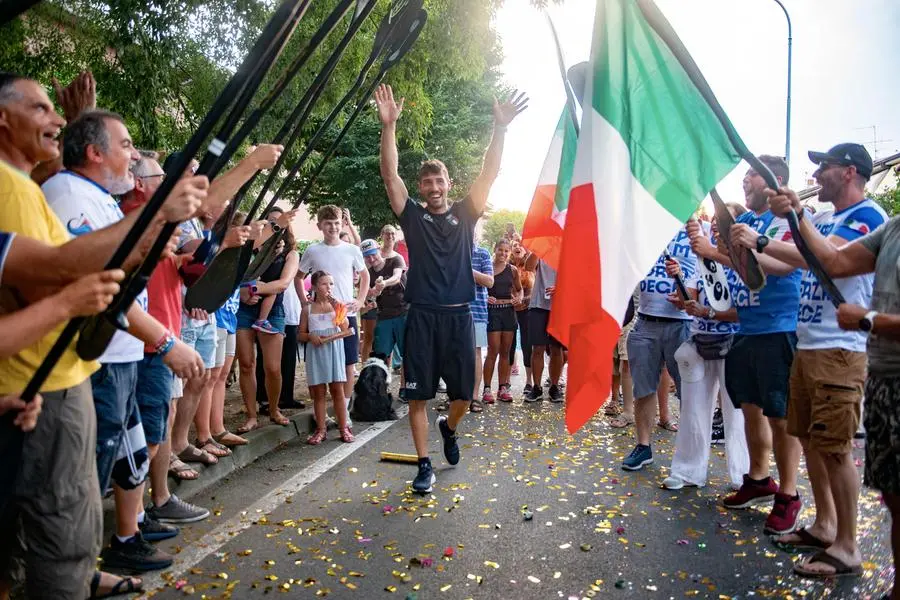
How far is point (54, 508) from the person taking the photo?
91.4 inches

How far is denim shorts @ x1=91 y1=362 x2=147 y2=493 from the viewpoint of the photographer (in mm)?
2992

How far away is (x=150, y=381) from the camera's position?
400cm

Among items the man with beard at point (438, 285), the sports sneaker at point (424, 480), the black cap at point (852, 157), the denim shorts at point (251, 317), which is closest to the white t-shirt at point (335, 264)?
the denim shorts at point (251, 317)

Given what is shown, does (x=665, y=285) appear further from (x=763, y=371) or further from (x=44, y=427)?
(x=44, y=427)

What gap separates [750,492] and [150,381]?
402 centimetres

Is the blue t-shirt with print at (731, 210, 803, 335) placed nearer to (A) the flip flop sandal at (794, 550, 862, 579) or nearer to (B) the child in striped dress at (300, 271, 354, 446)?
(A) the flip flop sandal at (794, 550, 862, 579)

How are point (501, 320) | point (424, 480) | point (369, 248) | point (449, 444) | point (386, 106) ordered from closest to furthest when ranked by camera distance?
point (386, 106), point (424, 480), point (449, 444), point (501, 320), point (369, 248)

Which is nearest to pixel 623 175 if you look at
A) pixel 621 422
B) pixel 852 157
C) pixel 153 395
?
pixel 852 157

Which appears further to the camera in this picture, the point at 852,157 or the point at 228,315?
the point at 228,315

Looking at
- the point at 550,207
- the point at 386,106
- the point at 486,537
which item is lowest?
the point at 486,537

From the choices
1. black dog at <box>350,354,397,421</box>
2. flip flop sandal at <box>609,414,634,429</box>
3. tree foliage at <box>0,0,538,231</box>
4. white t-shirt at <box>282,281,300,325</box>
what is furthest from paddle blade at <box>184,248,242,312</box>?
flip flop sandal at <box>609,414,634,429</box>

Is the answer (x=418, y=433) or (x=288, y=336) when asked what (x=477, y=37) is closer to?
(x=288, y=336)

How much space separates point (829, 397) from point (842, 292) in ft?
1.94

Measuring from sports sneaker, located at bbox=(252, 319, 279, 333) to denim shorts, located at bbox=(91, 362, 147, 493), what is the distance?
3573mm
